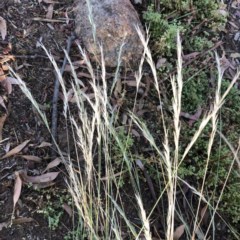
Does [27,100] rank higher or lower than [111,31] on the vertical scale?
lower

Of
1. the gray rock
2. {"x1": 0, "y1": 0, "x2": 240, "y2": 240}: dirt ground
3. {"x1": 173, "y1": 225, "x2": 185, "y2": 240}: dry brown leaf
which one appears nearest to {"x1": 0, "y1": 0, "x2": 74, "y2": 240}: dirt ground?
{"x1": 0, "y1": 0, "x2": 240, "y2": 240}: dirt ground

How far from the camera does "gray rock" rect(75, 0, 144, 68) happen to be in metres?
2.83

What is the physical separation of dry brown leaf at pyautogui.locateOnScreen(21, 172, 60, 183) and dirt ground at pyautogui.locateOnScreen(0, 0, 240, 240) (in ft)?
0.13

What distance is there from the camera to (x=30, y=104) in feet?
8.39

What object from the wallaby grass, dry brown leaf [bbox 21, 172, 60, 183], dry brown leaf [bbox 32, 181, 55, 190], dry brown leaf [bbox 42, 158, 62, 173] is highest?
the wallaby grass

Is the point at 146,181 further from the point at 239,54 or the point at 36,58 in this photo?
the point at 239,54

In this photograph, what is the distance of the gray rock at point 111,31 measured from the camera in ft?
9.29

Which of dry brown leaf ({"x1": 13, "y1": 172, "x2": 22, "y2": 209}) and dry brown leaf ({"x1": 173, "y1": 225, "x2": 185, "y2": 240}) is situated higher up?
dry brown leaf ({"x1": 13, "y1": 172, "x2": 22, "y2": 209})

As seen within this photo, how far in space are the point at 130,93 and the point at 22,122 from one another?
0.71m

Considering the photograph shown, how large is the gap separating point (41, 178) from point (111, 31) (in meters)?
1.07

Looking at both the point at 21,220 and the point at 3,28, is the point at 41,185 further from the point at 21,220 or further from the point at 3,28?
the point at 3,28

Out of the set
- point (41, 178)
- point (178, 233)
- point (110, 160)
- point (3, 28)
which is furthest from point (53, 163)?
point (3, 28)

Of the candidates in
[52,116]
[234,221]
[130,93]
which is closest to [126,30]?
[130,93]

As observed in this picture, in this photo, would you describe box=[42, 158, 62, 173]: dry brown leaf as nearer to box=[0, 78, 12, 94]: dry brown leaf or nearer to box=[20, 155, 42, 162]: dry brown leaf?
box=[20, 155, 42, 162]: dry brown leaf
